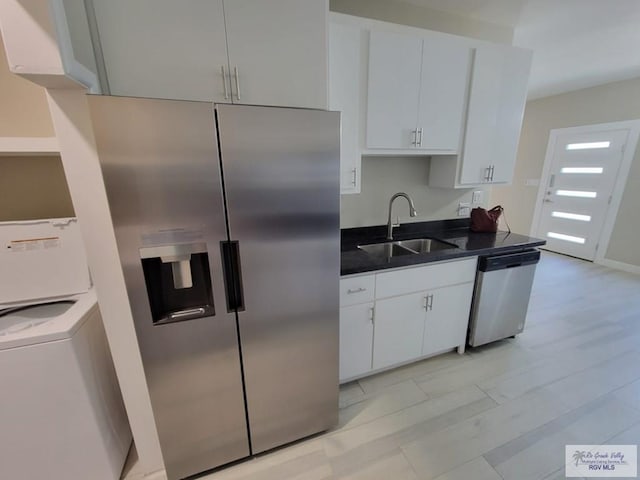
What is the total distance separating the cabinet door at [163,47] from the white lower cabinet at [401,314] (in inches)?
49.1

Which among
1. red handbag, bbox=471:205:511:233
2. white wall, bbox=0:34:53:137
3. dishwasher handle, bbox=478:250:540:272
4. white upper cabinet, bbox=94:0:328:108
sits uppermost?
white upper cabinet, bbox=94:0:328:108

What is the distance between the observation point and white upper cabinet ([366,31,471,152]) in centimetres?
170

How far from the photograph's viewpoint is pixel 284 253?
46.6 inches

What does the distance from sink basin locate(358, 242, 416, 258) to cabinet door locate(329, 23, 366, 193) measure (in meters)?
0.57

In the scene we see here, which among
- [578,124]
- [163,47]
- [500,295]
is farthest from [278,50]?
[578,124]

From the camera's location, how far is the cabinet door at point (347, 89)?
1567 millimetres

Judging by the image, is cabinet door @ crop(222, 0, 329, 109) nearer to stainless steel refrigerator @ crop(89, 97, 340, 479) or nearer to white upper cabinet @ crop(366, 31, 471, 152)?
stainless steel refrigerator @ crop(89, 97, 340, 479)

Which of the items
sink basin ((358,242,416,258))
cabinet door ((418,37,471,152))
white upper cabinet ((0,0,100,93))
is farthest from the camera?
sink basin ((358,242,416,258))

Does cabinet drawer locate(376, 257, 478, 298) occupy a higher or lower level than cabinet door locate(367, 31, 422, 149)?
lower

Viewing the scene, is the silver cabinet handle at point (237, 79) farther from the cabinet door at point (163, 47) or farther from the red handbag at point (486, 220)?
the red handbag at point (486, 220)

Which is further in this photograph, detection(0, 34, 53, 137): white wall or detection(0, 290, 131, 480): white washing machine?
detection(0, 34, 53, 137): white wall

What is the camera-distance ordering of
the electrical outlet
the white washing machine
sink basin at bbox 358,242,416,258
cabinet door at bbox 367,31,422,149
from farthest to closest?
the electrical outlet, sink basin at bbox 358,242,416,258, cabinet door at bbox 367,31,422,149, the white washing machine

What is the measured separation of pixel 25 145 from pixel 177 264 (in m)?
0.78

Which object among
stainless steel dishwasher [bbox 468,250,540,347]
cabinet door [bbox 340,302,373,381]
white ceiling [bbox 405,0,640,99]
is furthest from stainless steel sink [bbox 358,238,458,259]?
white ceiling [bbox 405,0,640,99]
